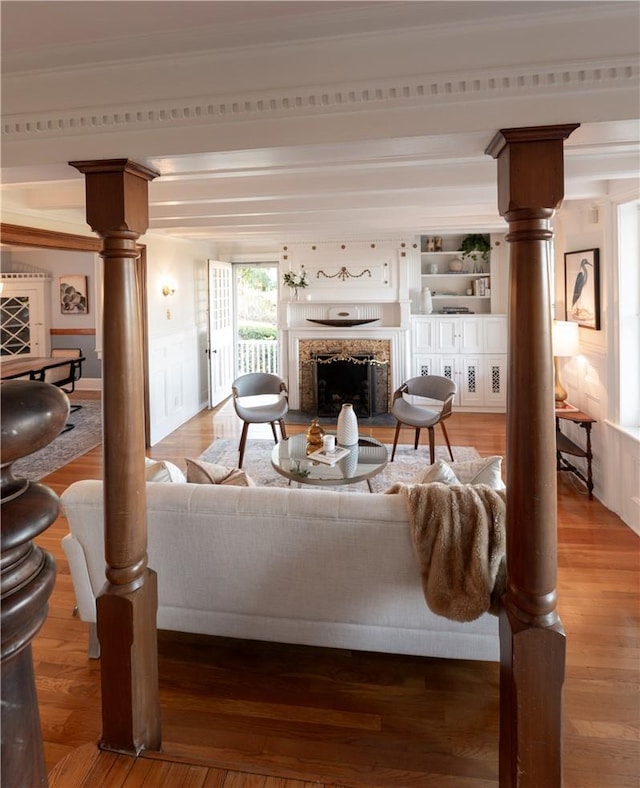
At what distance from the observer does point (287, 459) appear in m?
3.97

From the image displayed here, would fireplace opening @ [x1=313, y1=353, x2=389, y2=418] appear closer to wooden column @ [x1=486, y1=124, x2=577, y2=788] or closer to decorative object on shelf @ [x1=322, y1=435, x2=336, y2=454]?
decorative object on shelf @ [x1=322, y1=435, x2=336, y2=454]

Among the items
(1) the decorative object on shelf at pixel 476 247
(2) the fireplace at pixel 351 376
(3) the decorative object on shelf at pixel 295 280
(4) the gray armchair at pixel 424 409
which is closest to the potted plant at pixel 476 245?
(1) the decorative object on shelf at pixel 476 247

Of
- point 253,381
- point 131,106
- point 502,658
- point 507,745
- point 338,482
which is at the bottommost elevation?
point 507,745

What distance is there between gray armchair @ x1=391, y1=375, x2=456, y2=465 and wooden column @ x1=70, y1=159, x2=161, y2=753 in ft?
11.7

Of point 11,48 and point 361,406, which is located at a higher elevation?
point 11,48

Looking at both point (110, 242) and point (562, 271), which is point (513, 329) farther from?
point (562, 271)

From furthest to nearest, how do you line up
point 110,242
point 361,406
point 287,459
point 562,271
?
point 361,406, point 562,271, point 287,459, point 110,242

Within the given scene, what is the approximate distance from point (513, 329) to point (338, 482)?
2115 millimetres

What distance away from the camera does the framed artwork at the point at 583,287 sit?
417 cm

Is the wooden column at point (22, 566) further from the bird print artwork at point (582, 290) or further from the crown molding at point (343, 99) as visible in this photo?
the bird print artwork at point (582, 290)

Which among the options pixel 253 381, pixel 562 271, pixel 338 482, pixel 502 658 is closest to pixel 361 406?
pixel 253 381

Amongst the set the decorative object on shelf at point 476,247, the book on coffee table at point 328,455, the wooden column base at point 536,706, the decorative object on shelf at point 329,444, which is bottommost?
the wooden column base at point 536,706

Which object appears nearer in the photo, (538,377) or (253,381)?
(538,377)

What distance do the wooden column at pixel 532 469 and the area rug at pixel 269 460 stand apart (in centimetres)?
282
